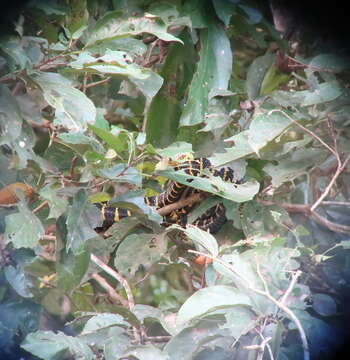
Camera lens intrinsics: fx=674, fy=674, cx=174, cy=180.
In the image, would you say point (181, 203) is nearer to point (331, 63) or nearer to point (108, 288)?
point (108, 288)

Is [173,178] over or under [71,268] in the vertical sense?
over

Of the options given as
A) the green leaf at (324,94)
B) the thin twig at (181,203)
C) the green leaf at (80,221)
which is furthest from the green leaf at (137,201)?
the green leaf at (324,94)

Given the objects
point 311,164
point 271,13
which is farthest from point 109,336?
point 271,13

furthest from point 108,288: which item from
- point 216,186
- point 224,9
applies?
point 224,9

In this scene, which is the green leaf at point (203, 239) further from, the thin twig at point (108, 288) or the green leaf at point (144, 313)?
the thin twig at point (108, 288)

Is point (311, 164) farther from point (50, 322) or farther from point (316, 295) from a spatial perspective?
point (50, 322)

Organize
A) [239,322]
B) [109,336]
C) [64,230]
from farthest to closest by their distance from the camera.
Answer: [64,230] → [109,336] → [239,322]

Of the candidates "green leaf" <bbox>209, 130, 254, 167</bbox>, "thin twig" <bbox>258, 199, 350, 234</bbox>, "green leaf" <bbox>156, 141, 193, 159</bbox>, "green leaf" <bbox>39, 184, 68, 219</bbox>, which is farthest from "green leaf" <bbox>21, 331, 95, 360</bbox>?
"thin twig" <bbox>258, 199, 350, 234</bbox>
